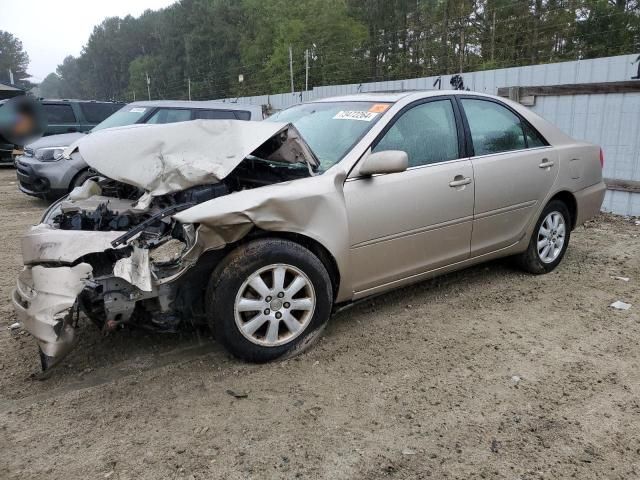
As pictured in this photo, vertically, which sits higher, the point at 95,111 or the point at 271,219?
the point at 95,111

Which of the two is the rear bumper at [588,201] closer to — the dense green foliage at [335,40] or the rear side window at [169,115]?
the rear side window at [169,115]

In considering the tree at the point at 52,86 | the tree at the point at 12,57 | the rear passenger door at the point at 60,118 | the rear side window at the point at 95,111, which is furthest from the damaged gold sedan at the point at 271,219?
the tree at the point at 52,86

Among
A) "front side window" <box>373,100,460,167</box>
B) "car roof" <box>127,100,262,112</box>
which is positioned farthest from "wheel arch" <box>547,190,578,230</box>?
"car roof" <box>127,100,262,112</box>

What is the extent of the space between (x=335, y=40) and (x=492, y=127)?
42.7 metres

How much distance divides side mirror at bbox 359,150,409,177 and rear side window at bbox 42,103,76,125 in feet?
34.3

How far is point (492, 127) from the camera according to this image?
14.1 feet

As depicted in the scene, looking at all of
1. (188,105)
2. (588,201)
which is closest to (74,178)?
(188,105)

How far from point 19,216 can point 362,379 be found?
6.73 m

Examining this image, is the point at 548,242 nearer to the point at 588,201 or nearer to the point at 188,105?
the point at 588,201

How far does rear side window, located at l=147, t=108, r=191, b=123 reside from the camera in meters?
8.63

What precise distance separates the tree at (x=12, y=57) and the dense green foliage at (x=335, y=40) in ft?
39.2

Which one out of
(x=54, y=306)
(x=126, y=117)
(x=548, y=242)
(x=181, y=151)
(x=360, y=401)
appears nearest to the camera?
(x=54, y=306)

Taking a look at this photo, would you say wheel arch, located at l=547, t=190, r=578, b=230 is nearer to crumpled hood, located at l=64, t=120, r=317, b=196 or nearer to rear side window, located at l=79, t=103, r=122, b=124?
crumpled hood, located at l=64, t=120, r=317, b=196

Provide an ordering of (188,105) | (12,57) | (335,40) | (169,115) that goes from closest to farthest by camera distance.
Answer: (169,115)
(188,105)
(335,40)
(12,57)
